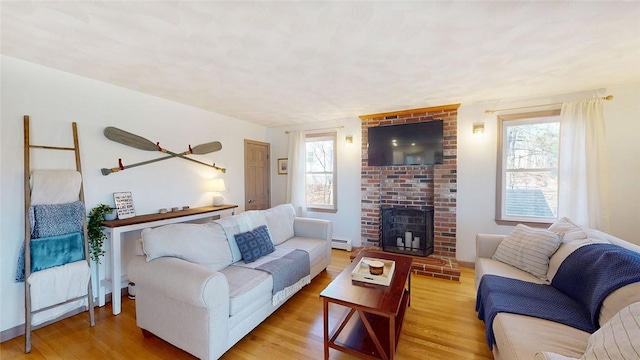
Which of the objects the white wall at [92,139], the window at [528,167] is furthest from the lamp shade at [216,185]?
the window at [528,167]

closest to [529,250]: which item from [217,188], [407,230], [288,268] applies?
[407,230]

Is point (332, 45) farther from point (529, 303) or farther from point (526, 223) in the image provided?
point (526, 223)

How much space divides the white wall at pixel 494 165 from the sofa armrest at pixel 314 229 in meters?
1.93

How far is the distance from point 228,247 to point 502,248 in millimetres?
2712

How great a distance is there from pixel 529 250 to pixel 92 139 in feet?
14.3

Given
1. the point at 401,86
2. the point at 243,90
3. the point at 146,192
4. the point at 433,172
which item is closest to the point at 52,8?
the point at 243,90

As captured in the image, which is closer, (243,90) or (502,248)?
(502,248)

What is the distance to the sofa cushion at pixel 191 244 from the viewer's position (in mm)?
1920

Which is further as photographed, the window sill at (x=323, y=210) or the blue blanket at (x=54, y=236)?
the window sill at (x=323, y=210)

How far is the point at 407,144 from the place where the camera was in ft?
12.3

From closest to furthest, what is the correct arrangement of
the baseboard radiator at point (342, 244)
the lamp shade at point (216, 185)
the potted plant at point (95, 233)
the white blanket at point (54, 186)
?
the white blanket at point (54, 186), the potted plant at point (95, 233), the lamp shade at point (216, 185), the baseboard radiator at point (342, 244)

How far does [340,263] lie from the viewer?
3629 mm

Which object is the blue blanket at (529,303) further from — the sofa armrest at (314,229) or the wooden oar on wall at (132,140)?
the wooden oar on wall at (132,140)

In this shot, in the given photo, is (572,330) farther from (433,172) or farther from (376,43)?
(433,172)
